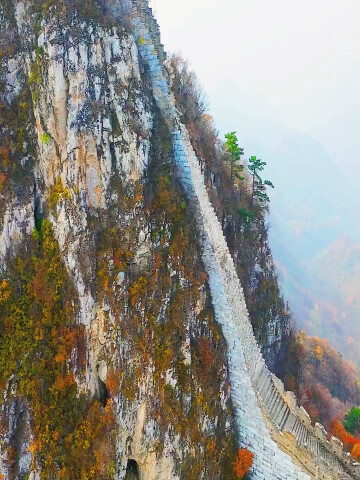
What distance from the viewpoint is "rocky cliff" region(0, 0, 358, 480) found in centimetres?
1689

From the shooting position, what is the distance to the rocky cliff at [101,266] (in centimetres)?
1689

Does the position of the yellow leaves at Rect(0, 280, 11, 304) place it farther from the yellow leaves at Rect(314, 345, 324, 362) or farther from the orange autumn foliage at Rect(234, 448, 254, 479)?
the yellow leaves at Rect(314, 345, 324, 362)

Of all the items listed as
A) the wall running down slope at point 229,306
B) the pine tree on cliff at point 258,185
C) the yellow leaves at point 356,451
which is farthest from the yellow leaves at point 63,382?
the pine tree on cliff at point 258,185

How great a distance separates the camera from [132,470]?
18.3 meters

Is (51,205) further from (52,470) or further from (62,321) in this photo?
(52,470)

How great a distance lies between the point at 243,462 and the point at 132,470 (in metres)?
5.52

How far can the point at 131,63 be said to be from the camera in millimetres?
17547

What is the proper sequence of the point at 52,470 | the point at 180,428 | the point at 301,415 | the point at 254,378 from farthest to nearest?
1. the point at 301,415
2. the point at 254,378
3. the point at 180,428
4. the point at 52,470

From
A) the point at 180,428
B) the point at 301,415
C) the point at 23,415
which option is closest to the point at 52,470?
the point at 23,415

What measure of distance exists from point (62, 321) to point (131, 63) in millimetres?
11933

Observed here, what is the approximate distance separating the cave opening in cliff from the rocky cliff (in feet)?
0.20

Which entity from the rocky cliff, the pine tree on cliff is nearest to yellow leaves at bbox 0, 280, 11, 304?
the rocky cliff

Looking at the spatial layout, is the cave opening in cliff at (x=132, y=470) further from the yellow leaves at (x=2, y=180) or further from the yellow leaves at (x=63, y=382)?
the yellow leaves at (x=2, y=180)

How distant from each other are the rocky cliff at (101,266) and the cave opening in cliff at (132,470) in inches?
2.4
